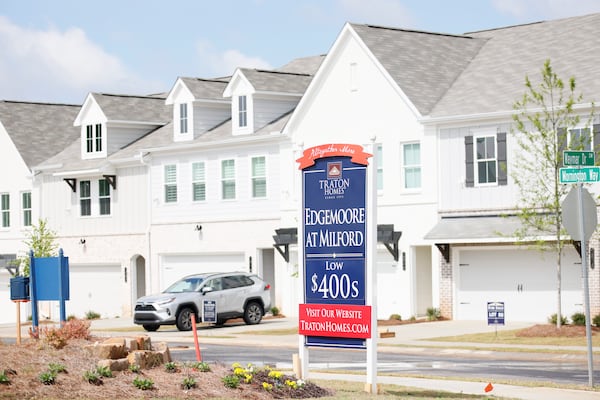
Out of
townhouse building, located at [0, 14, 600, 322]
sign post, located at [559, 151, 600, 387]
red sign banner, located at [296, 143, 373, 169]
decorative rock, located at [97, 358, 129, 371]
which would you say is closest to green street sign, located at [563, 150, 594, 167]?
sign post, located at [559, 151, 600, 387]

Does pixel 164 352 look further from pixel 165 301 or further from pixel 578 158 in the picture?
pixel 165 301

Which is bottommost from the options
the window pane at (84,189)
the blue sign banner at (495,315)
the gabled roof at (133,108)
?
the blue sign banner at (495,315)

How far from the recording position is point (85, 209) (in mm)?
51906

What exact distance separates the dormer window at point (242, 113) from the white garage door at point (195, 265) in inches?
194

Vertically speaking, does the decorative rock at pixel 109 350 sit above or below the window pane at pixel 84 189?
below

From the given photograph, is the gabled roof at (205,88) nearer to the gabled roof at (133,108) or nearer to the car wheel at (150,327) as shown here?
the gabled roof at (133,108)

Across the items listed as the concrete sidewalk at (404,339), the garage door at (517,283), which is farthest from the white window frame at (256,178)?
the garage door at (517,283)

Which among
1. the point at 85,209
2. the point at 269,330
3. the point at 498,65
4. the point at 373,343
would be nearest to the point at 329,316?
the point at 373,343

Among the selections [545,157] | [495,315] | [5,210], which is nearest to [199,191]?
[5,210]

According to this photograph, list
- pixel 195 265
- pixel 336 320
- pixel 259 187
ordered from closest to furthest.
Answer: pixel 336 320, pixel 259 187, pixel 195 265

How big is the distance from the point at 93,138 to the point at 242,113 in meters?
9.54

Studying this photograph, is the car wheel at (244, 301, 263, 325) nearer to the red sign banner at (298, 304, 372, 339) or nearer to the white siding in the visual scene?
the white siding

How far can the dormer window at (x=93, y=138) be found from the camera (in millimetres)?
51781

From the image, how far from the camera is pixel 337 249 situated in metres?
17.7
